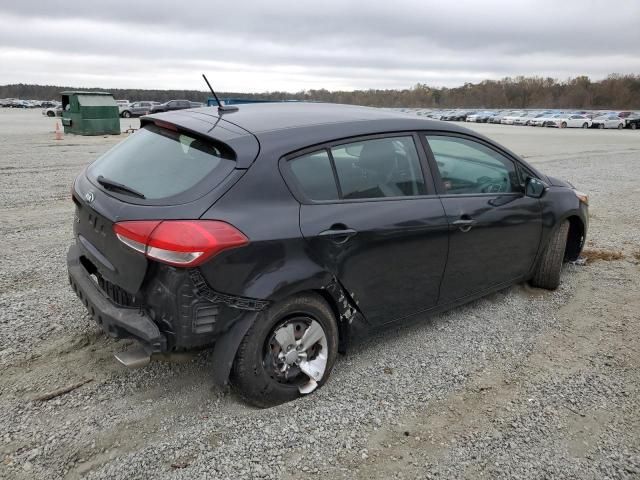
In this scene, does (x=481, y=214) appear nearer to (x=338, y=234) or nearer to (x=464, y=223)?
(x=464, y=223)

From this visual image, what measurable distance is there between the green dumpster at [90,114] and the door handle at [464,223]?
21.3m

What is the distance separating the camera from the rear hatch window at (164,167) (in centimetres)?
263

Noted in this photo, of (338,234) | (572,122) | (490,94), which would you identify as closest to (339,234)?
(338,234)

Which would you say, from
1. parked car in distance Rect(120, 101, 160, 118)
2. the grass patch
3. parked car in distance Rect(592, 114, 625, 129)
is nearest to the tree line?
parked car in distance Rect(120, 101, 160, 118)

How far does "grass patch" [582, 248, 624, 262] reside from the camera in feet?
18.6

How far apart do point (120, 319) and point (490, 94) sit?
118 meters

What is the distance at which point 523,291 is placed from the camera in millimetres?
4660

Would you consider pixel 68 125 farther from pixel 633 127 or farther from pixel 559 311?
pixel 633 127

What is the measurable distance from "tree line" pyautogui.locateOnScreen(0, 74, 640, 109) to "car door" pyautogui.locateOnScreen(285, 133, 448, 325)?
247 feet

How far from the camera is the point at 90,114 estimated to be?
70.1ft

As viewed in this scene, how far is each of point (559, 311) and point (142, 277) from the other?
345 centimetres

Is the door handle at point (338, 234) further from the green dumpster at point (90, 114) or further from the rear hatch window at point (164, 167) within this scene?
the green dumpster at point (90, 114)

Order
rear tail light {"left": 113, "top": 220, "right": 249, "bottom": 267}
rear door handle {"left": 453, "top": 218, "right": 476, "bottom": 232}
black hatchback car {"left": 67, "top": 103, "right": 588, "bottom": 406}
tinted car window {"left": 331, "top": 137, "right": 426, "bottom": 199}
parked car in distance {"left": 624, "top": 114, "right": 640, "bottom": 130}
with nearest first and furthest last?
rear tail light {"left": 113, "top": 220, "right": 249, "bottom": 267}, black hatchback car {"left": 67, "top": 103, "right": 588, "bottom": 406}, tinted car window {"left": 331, "top": 137, "right": 426, "bottom": 199}, rear door handle {"left": 453, "top": 218, "right": 476, "bottom": 232}, parked car in distance {"left": 624, "top": 114, "right": 640, "bottom": 130}

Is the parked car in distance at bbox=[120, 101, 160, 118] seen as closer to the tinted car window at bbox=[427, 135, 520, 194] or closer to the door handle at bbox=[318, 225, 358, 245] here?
the tinted car window at bbox=[427, 135, 520, 194]
